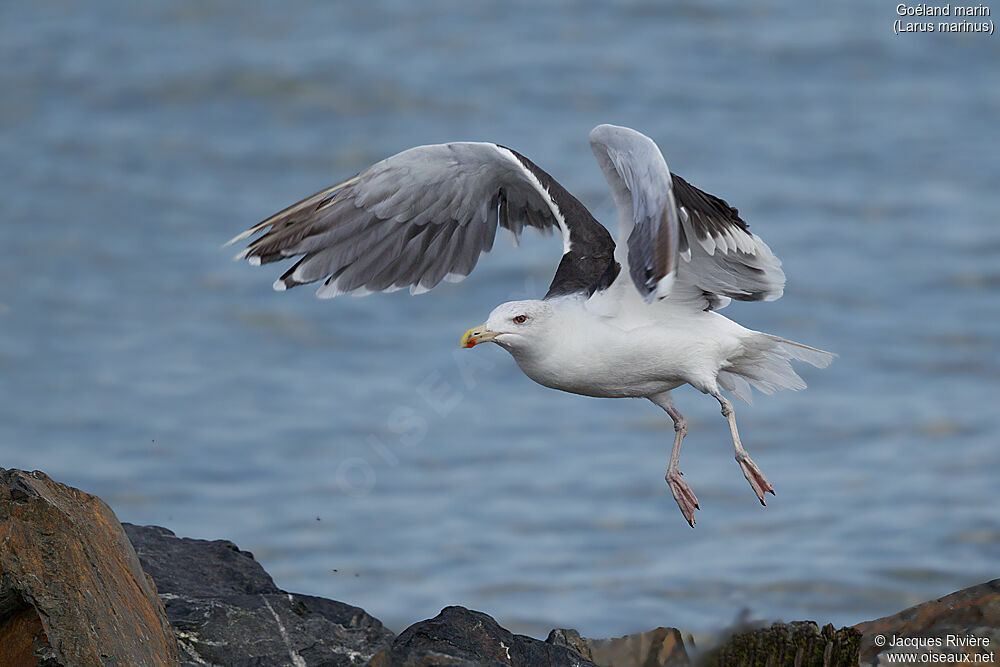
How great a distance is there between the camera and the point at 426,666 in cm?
461

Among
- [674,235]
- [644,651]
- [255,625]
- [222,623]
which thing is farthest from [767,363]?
[222,623]

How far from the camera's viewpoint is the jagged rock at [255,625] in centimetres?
537

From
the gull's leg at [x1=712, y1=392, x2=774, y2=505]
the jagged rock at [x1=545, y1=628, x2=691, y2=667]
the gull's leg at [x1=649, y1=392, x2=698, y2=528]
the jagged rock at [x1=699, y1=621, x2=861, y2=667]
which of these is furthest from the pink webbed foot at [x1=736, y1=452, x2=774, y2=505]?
the jagged rock at [x1=545, y1=628, x2=691, y2=667]

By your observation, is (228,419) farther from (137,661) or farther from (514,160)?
(137,661)

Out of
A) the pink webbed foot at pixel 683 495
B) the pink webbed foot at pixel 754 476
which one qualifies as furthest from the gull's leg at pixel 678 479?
the pink webbed foot at pixel 754 476

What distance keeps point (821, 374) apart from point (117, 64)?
1142 cm

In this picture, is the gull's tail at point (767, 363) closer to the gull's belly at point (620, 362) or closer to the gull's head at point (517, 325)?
the gull's belly at point (620, 362)

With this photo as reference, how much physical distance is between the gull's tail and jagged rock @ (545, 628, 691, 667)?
1.37 metres

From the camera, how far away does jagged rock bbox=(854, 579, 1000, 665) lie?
19.4 feet

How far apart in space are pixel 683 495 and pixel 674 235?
190cm

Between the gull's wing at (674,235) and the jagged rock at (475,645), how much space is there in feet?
4.54

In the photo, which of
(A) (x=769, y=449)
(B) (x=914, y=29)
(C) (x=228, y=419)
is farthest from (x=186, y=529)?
(B) (x=914, y=29)

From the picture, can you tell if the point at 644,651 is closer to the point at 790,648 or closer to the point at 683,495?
the point at 790,648

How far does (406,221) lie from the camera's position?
726cm
